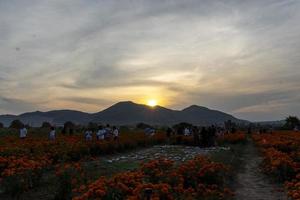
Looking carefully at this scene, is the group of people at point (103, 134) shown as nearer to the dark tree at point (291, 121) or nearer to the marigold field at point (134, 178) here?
the marigold field at point (134, 178)

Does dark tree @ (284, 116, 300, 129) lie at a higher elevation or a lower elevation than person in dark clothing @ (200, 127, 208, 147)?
higher

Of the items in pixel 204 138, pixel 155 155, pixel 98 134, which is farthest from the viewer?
pixel 204 138

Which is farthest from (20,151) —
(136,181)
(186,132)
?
(186,132)

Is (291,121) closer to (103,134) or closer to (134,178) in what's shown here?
(103,134)

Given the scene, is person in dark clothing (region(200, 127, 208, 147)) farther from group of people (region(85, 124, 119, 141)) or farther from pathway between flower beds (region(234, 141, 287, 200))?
pathway between flower beds (region(234, 141, 287, 200))

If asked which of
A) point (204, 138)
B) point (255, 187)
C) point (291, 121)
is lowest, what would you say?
point (255, 187)

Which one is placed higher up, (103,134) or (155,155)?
(103,134)

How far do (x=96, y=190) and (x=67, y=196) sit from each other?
97.8 inches

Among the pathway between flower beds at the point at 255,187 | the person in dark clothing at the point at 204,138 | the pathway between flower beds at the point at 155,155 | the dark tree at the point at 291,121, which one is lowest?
the pathway between flower beds at the point at 255,187

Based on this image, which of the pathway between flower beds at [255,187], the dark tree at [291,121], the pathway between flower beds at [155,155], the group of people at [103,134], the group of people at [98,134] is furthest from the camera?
the dark tree at [291,121]

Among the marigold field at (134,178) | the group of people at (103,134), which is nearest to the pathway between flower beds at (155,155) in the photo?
the marigold field at (134,178)

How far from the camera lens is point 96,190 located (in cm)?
895

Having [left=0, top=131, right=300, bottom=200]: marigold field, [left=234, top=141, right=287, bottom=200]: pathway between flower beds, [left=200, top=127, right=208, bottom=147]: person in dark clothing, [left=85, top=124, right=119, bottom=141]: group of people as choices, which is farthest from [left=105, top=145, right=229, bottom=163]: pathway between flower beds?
[left=200, top=127, right=208, bottom=147]: person in dark clothing

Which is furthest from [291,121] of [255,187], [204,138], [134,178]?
[134,178]
